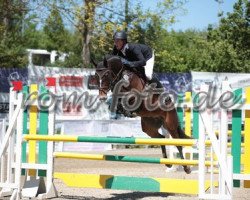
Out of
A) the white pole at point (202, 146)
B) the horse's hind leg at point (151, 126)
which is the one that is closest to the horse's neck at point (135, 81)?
the horse's hind leg at point (151, 126)

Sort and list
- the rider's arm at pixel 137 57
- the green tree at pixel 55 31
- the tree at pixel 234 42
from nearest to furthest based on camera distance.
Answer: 1. the rider's arm at pixel 137 57
2. the green tree at pixel 55 31
3. the tree at pixel 234 42

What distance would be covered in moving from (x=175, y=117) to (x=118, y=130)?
9244mm

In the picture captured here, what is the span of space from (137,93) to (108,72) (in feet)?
1.86

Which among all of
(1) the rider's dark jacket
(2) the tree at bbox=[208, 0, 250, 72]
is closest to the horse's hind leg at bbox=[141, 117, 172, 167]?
(1) the rider's dark jacket

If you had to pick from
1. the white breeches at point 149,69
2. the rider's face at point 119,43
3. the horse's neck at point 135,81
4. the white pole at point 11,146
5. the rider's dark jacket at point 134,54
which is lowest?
the white pole at point 11,146

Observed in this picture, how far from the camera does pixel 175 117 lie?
26.1 feet

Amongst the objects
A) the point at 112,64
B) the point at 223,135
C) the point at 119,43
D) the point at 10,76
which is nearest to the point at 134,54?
the point at 119,43

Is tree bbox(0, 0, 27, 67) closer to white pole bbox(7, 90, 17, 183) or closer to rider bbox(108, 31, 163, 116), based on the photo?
rider bbox(108, 31, 163, 116)

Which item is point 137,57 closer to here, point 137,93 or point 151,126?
point 137,93

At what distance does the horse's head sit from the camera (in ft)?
24.1

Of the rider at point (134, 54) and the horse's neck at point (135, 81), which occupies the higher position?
the rider at point (134, 54)

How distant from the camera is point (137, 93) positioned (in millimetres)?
7695

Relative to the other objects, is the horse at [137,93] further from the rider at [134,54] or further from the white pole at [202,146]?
the white pole at [202,146]

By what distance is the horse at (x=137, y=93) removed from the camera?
24.3 ft
